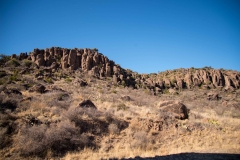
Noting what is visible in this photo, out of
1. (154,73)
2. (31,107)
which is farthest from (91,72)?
(154,73)

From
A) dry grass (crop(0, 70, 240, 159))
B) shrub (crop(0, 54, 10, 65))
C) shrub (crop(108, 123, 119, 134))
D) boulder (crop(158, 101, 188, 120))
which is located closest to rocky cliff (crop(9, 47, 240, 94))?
shrub (crop(0, 54, 10, 65))

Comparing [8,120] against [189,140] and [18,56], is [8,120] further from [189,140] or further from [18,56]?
[18,56]

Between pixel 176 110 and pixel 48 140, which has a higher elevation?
pixel 176 110

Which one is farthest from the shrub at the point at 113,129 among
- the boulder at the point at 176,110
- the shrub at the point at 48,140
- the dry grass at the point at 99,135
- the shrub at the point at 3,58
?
the shrub at the point at 3,58

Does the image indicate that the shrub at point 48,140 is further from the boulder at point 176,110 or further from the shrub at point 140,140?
the boulder at point 176,110

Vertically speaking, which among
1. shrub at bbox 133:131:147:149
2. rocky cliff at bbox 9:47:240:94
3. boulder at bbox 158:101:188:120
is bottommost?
shrub at bbox 133:131:147:149

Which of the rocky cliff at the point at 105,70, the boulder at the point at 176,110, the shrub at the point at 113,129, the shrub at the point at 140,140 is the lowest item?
the shrub at the point at 140,140

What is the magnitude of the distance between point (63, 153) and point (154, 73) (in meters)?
68.5

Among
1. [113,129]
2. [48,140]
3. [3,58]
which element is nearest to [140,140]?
[113,129]

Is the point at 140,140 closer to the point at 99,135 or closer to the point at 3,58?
the point at 99,135

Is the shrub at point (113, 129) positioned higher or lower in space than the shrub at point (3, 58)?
lower

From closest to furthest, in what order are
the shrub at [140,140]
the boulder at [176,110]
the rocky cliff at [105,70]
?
the shrub at [140,140]
the boulder at [176,110]
the rocky cliff at [105,70]

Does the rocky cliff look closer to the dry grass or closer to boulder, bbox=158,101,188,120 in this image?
boulder, bbox=158,101,188,120

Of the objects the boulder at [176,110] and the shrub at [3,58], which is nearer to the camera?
the boulder at [176,110]
